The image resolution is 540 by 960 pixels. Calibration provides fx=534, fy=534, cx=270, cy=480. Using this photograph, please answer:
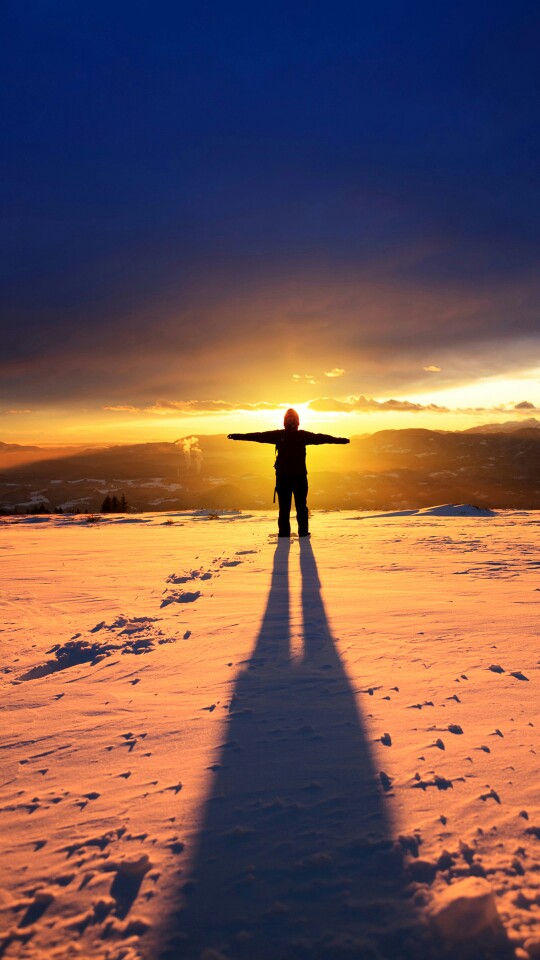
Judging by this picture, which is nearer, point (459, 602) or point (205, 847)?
point (205, 847)

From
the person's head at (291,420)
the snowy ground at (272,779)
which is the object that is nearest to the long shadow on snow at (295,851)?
the snowy ground at (272,779)

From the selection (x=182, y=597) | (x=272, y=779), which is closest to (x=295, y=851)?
(x=272, y=779)

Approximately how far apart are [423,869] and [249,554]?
6580 millimetres

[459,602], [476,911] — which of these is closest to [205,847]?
[476,911]

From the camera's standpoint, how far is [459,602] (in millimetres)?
4938

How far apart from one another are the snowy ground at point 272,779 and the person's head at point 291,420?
18.7 feet

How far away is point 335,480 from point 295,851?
378 ft

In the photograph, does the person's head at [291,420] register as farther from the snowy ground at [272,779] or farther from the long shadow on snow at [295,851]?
the long shadow on snow at [295,851]

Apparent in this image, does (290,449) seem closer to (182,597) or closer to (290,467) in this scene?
(290,467)

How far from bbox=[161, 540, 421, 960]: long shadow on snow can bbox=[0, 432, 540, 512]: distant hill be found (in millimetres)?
63482

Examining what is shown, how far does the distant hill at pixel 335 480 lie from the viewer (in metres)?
88.7

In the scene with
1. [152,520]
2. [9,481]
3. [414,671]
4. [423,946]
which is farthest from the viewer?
[9,481]

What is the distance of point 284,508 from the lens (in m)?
10.3

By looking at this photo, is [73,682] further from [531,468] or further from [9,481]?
A: [9,481]
